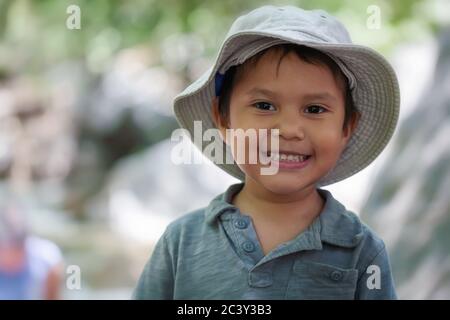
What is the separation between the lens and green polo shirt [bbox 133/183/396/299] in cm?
106

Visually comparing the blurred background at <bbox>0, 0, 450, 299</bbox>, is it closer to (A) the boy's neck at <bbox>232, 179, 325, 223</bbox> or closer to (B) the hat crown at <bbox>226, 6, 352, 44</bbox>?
(A) the boy's neck at <bbox>232, 179, 325, 223</bbox>

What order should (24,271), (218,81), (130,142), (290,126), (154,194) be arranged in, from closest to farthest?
(290,126) → (218,81) → (24,271) → (154,194) → (130,142)

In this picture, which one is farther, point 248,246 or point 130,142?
point 130,142

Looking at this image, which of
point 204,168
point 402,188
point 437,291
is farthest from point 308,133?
point 204,168

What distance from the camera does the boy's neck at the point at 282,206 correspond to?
1.13 metres

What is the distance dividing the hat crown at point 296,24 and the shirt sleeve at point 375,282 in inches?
11.9

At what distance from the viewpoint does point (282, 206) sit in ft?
3.71

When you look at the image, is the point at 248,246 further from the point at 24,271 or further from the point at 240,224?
the point at 24,271

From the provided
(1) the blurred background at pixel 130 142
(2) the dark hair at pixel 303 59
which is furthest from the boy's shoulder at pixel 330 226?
(1) the blurred background at pixel 130 142

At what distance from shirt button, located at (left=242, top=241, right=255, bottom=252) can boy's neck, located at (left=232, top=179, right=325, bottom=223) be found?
6 cm

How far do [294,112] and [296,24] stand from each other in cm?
11

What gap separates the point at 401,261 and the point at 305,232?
1.24m

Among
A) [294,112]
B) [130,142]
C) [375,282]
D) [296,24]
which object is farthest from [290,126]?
[130,142]

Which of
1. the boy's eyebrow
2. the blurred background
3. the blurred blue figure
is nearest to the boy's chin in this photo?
the boy's eyebrow
